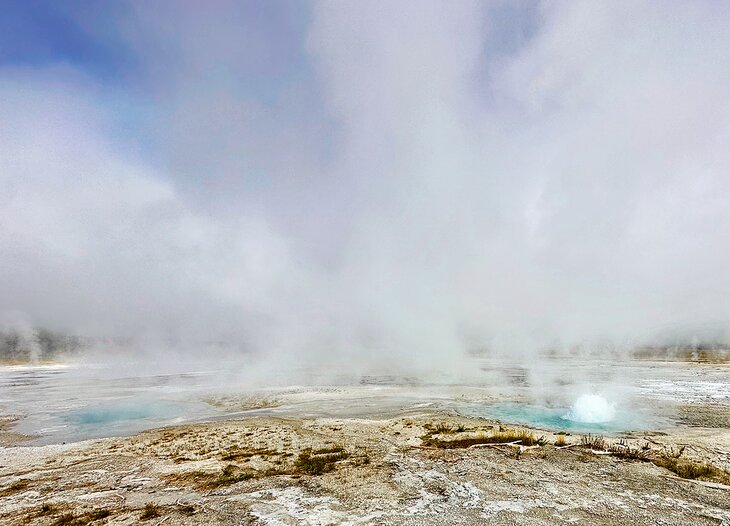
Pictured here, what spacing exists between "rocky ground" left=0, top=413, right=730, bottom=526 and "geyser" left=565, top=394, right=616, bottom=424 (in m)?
5.16

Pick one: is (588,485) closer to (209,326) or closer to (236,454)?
(236,454)

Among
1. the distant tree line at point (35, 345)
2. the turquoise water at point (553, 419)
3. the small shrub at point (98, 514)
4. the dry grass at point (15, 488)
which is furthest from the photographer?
the distant tree line at point (35, 345)

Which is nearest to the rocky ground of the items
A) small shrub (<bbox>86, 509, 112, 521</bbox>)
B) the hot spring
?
small shrub (<bbox>86, 509, 112, 521</bbox>)

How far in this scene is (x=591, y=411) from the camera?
28000 millimetres

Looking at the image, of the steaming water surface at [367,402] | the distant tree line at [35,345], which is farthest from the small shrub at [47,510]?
the distant tree line at [35,345]

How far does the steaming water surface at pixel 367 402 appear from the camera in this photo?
26.1 metres

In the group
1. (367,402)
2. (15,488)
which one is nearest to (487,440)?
(367,402)

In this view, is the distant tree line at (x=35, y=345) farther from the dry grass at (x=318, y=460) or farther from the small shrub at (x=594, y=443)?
the small shrub at (x=594, y=443)

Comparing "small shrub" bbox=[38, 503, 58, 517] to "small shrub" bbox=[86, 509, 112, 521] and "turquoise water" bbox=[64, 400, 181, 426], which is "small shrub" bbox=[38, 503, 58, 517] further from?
"turquoise water" bbox=[64, 400, 181, 426]

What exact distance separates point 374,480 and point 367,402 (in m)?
20.0

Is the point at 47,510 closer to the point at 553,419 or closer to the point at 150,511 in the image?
the point at 150,511

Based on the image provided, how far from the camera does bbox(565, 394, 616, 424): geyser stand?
84.3 ft

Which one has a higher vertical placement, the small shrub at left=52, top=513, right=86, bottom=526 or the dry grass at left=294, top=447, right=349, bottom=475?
the dry grass at left=294, top=447, right=349, bottom=475

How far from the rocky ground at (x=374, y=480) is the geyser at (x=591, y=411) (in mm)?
5162
